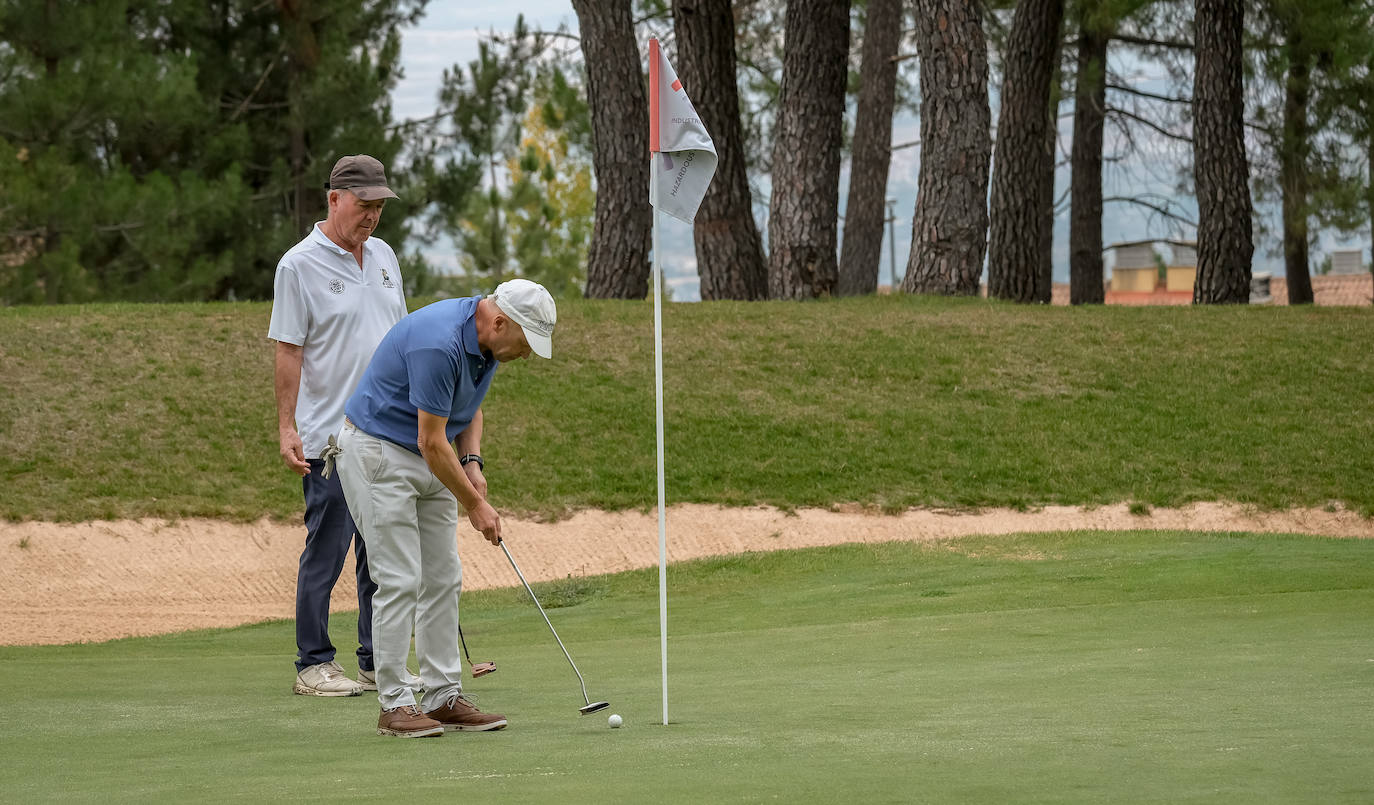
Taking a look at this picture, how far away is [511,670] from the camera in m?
7.71

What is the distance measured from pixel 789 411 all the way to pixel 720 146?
5530 millimetres

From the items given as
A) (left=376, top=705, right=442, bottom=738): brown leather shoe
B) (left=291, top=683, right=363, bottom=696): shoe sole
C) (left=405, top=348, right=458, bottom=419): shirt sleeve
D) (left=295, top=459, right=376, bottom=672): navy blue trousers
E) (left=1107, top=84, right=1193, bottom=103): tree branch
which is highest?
(left=1107, top=84, right=1193, bottom=103): tree branch

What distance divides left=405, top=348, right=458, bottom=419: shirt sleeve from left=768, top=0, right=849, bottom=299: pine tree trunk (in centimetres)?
1605

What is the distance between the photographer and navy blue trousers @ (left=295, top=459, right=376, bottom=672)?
6953 mm

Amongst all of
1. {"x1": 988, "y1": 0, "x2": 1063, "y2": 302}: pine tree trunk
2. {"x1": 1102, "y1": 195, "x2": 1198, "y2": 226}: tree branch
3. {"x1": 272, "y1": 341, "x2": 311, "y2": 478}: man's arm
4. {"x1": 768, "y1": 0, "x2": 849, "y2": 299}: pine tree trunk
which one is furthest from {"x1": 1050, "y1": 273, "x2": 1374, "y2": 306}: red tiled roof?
{"x1": 272, "y1": 341, "x2": 311, "y2": 478}: man's arm

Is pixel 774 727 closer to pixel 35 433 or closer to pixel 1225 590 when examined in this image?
pixel 1225 590

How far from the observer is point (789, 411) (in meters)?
16.8

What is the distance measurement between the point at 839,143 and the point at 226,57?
10872 mm

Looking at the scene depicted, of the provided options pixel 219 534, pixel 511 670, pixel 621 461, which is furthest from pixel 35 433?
pixel 511 670

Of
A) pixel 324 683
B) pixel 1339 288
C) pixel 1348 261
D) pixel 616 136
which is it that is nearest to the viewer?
pixel 324 683

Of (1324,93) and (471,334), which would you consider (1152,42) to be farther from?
(471,334)

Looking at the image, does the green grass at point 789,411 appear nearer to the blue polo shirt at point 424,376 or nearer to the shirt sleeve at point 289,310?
the shirt sleeve at point 289,310

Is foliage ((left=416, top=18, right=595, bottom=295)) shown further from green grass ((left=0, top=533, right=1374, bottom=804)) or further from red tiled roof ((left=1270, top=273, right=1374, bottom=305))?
red tiled roof ((left=1270, top=273, right=1374, bottom=305))

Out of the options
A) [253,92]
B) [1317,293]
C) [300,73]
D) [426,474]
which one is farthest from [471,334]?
[1317,293]
